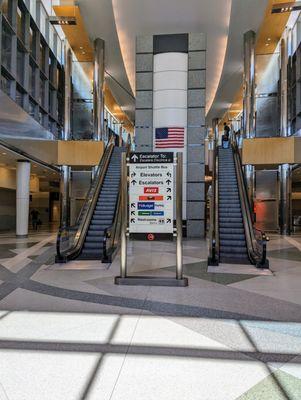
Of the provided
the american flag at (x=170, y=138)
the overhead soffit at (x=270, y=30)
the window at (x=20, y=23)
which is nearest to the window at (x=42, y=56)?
the window at (x=20, y=23)

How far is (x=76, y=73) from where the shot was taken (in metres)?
22.1

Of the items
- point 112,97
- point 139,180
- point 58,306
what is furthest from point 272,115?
point 58,306

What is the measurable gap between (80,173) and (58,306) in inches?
715

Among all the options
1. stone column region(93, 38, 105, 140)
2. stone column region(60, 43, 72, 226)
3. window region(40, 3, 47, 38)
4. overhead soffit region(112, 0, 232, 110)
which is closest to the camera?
overhead soffit region(112, 0, 232, 110)

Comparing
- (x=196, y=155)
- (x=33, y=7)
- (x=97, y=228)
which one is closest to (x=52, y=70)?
(x=33, y=7)

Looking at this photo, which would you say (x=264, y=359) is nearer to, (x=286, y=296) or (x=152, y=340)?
(x=152, y=340)

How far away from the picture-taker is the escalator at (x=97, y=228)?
940cm

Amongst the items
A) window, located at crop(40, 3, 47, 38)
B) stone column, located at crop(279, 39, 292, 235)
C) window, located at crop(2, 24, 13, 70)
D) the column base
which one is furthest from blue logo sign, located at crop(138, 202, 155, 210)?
window, located at crop(40, 3, 47, 38)

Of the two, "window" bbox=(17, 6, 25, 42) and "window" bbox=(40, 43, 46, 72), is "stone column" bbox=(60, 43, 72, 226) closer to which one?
"window" bbox=(40, 43, 46, 72)

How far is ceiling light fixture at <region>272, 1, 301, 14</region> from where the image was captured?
14.3 metres

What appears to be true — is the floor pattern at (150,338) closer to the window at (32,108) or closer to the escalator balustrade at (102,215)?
the escalator balustrade at (102,215)

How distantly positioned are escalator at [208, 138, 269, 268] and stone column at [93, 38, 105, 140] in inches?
344

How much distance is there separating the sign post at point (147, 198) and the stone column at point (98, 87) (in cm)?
1394

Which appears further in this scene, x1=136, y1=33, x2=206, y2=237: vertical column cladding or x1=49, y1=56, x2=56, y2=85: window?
x1=49, y1=56, x2=56, y2=85: window
